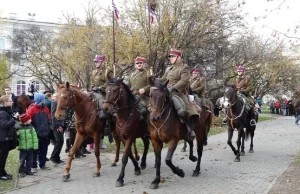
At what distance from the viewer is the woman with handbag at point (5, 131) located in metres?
9.20

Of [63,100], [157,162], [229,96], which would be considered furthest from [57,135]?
[229,96]

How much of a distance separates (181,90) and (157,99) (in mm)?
1132

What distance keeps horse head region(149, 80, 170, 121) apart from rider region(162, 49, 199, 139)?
342 millimetres

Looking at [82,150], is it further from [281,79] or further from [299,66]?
[299,66]

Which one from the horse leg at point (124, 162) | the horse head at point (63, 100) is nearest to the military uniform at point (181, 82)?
the horse leg at point (124, 162)

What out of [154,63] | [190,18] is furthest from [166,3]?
[154,63]

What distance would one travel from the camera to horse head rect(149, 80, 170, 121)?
8.35m

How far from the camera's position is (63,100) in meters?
9.29

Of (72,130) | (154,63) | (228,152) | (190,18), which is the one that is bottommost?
(228,152)

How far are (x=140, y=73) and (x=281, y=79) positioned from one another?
38.5 m

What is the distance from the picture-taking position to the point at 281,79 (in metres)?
45.4

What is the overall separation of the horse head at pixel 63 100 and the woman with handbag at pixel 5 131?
117 centimetres

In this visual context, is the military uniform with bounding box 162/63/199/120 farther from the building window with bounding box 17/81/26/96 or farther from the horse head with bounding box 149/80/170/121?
the building window with bounding box 17/81/26/96

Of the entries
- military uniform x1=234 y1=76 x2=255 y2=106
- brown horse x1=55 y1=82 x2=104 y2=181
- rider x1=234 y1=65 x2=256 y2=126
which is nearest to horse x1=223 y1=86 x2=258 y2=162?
rider x1=234 y1=65 x2=256 y2=126
